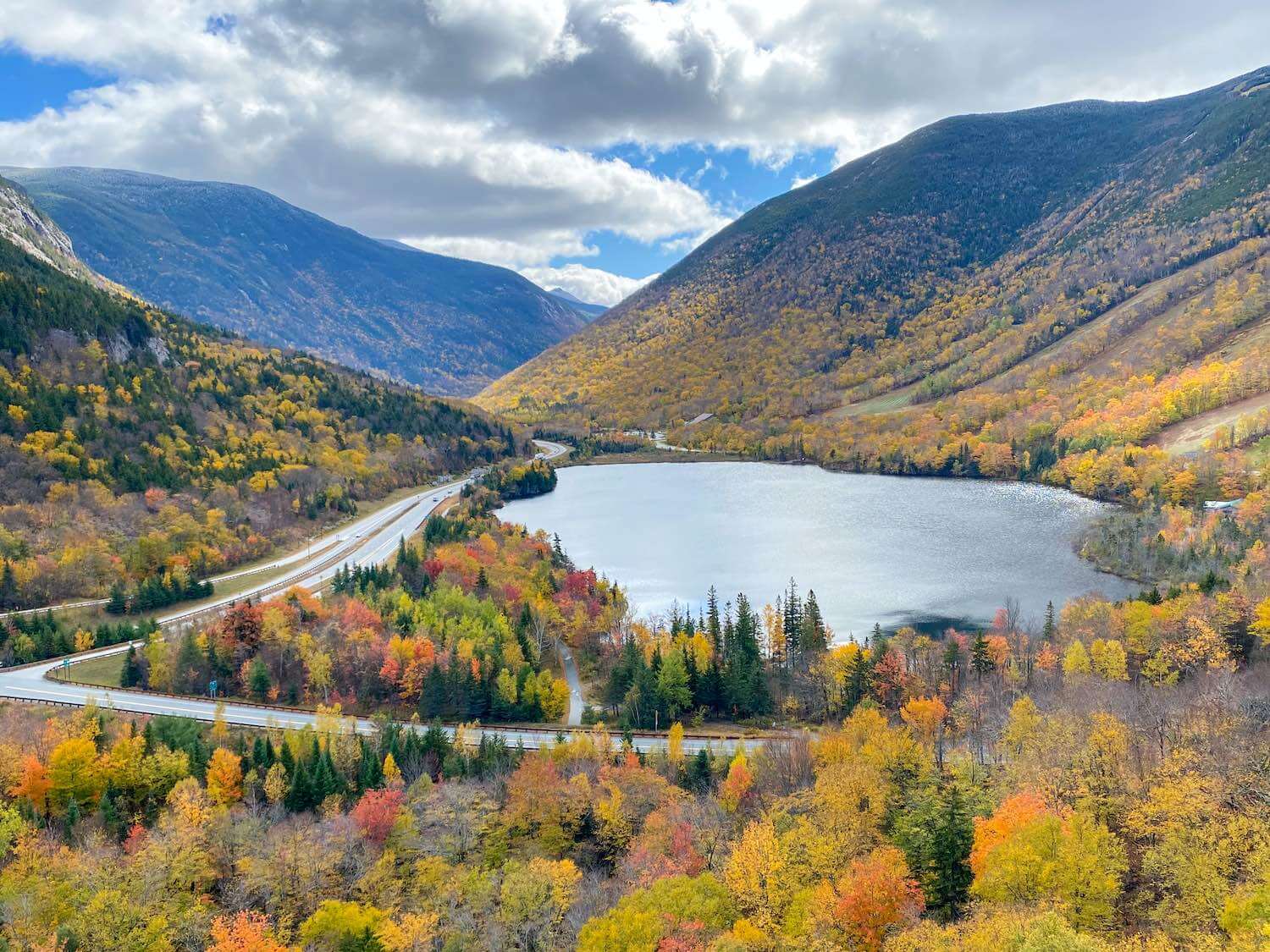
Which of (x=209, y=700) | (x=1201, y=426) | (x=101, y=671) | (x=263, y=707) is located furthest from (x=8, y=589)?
(x=1201, y=426)

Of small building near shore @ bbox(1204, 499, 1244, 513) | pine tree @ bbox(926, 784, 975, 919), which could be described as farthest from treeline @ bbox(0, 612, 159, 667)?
small building near shore @ bbox(1204, 499, 1244, 513)

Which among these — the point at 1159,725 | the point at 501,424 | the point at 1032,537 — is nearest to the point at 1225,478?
the point at 1032,537

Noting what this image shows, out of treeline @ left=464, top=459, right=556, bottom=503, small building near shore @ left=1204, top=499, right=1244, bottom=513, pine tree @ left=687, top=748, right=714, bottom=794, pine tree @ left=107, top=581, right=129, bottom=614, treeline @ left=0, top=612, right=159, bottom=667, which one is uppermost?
treeline @ left=464, top=459, right=556, bottom=503

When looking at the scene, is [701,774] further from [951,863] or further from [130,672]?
[130,672]

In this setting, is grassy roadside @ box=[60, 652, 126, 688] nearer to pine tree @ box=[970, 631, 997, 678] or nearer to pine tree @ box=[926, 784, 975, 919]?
pine tree @ box=[926, 784, 975, 919]

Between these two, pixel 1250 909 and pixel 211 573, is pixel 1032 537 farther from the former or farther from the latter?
pixel 211 573

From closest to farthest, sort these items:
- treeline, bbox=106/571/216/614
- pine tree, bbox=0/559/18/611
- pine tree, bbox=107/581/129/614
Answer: pine tree, bbox=0/559/18/611 < pine tree, bbox=107/581/129/614 < treeline, bbox=106/571/216/614
